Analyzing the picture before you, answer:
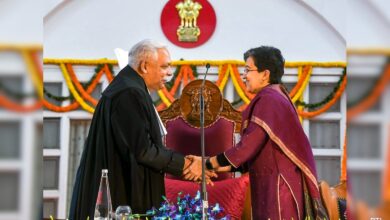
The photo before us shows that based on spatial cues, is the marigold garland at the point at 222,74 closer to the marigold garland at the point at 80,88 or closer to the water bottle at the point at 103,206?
the marigold garland at the point at 80,88

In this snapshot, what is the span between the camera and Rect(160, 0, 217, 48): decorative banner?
17.4 feet

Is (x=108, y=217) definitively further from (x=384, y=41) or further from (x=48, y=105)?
(x=48, y=105)

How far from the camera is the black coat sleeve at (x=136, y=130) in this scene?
3.70 m

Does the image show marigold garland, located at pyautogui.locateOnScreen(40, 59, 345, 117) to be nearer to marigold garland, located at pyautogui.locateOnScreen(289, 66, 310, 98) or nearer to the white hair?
marigold garland, located at pyautogui.locateOnScreen(289, 66, 310, 98)

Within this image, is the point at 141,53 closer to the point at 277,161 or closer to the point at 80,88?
the point at 277,161

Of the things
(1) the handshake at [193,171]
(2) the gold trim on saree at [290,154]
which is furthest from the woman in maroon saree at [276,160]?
(1) the handshake at [193,171]

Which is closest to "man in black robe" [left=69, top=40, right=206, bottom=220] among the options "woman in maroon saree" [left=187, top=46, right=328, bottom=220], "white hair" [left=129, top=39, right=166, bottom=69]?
"white hair" [left=129, top=39, right=166, bottom=69]

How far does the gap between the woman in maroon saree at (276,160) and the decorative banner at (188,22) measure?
1521 mm

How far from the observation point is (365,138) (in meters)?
3.04

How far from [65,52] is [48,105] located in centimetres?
43

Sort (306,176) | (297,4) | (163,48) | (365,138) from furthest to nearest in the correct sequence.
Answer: (297,4), (163,48), (306,176), (365,138)

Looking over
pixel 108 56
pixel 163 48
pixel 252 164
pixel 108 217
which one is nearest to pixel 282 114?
pixel 252 164

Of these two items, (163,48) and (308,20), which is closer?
(163,48)

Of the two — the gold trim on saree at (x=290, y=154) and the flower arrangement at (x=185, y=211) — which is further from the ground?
the gold trim on saree at (x=290, y=154)
